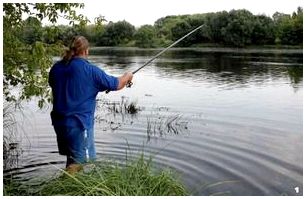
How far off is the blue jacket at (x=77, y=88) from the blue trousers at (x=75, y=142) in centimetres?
7

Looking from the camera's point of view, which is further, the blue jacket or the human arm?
the human arm

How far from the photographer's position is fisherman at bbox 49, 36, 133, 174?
5402mm

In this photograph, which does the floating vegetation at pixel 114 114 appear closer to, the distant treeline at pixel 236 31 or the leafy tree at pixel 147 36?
the distant treeline at pixel 236 31

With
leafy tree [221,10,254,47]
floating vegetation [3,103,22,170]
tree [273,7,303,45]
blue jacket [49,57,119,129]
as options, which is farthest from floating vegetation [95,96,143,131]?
leafy tree [221,10,254,47]

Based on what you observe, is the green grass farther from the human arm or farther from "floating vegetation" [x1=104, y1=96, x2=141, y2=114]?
"floating vegetation" [x1=104, y1=96, x2=141, y2=114]

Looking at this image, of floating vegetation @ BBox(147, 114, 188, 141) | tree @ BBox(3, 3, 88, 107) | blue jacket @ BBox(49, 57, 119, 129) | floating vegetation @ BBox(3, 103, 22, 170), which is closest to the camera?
blue jacket @ BBox(49, 57, 119, 129)

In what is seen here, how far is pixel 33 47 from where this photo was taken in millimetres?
7473

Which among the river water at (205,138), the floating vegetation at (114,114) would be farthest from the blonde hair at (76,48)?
the floating vegetation at (114,114)

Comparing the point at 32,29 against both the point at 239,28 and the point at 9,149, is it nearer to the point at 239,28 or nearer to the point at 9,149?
the point at 9,149

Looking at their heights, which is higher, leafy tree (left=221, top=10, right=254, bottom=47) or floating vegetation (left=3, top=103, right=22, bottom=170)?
leafy tree (left=221, top=10, right=254, bottom=47)

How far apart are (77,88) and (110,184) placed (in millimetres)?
1167

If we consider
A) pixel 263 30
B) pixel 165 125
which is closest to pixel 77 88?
pixel 165 125

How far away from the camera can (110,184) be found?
4836 mm

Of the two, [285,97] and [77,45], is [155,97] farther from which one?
[77,45]
